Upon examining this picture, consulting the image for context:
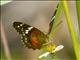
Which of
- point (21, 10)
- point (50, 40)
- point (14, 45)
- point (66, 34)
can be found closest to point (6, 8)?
point (21, 10)

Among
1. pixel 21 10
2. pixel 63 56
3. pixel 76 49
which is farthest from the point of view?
pixel 21 10

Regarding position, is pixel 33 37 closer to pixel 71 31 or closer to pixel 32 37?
pixel 32 37

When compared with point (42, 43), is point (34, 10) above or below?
below

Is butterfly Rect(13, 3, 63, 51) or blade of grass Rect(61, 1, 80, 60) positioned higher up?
blade of grass Rect(61, 1, 80, 60)

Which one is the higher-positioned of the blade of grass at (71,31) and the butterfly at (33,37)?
the blade of grass at (71,31)

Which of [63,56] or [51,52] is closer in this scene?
[51,52]

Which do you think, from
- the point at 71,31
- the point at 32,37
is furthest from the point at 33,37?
the point at 71,31

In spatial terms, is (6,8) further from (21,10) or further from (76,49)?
(76,49)

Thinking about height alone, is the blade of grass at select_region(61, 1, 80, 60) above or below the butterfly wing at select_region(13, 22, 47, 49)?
above
